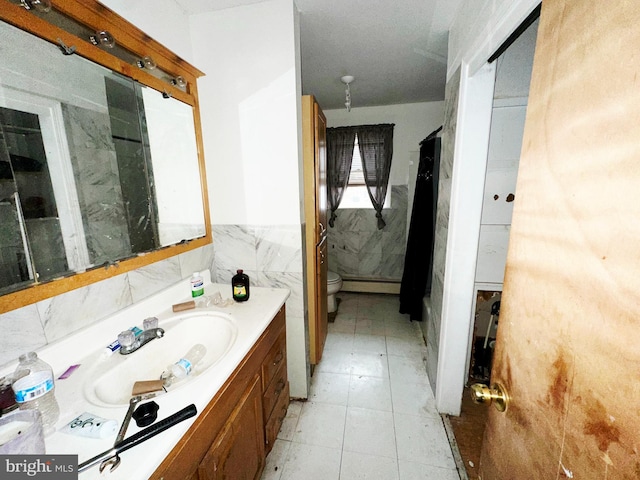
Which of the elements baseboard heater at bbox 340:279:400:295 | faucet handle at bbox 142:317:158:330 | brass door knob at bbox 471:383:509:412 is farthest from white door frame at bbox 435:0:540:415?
baseboard heater at bbox 340:279:400:295

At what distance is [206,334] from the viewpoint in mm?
1165

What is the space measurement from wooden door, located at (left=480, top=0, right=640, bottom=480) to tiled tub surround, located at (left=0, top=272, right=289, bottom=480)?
78cm

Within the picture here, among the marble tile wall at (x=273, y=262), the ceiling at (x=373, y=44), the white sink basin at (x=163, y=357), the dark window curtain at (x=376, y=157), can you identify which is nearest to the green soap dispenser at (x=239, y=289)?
the white sink basin at (x=163, y=357)

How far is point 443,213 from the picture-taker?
1.61 m

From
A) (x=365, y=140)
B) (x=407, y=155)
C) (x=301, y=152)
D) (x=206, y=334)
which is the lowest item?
(x=206, y=334)

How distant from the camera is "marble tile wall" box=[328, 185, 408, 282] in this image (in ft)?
10.6

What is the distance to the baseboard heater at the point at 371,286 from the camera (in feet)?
11.0

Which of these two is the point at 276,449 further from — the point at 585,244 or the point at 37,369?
the point at 585,244

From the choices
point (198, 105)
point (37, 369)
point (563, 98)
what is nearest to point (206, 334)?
point (37, 369)

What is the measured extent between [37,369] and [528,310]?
1226 millimetres

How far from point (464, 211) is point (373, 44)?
1.32 m

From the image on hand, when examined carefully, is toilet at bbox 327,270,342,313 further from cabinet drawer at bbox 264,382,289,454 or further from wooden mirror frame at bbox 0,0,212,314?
wooden mirror frame at bbox 0,0,212,314

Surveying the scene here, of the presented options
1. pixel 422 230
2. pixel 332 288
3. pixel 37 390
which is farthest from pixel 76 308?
pixel 422 230

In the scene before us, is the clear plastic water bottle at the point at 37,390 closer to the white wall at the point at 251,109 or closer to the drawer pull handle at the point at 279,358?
the drawer pull handle at the point at 279,358
